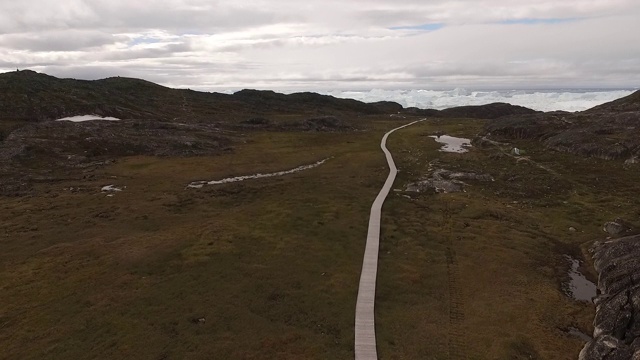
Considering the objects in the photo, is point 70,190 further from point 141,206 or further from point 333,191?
point 333,191

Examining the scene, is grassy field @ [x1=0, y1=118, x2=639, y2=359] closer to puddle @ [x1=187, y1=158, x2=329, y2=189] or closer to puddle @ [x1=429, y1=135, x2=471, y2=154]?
puddle @ [x1=187, y1=158, x2=329, y2=189]

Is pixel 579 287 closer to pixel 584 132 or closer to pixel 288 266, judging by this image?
pixel 288 266

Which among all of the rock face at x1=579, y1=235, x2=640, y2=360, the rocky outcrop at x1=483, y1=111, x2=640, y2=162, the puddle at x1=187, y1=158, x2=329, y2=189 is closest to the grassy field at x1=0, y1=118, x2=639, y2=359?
the rock face at x1=579, y1=235, x2=640, y2=360

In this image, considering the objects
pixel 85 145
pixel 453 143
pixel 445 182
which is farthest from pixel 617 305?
pixel 85 145

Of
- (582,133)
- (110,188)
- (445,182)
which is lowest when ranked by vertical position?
(445,182)

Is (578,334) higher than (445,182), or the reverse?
(445,182)
